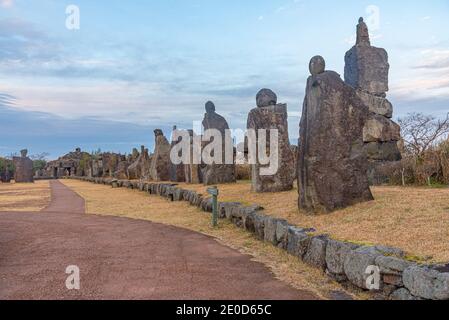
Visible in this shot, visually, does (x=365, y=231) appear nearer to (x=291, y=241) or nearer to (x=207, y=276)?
(x=291, y=241)

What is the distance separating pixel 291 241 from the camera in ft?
25.0

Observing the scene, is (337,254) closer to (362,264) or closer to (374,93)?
(362,264)

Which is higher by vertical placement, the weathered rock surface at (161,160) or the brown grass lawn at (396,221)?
the weathered rock surface at (161,160)

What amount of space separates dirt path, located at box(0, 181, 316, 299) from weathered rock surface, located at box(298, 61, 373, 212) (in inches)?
81.6

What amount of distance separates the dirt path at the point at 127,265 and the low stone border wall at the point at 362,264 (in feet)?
2.12

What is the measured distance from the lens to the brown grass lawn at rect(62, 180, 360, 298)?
6098 millimetres

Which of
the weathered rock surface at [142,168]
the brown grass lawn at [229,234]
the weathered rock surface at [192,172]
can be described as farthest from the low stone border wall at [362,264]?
the weathered rock surface at [142,168]

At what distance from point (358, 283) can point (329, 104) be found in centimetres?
436

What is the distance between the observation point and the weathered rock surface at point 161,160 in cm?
2627

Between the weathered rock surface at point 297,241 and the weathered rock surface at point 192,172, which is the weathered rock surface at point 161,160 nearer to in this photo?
the weathered rock surface at point 192,172

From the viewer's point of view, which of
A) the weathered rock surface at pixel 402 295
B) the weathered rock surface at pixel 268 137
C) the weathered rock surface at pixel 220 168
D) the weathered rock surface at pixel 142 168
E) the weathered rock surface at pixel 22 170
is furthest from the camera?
the weathered rock surface at pixel 22 170

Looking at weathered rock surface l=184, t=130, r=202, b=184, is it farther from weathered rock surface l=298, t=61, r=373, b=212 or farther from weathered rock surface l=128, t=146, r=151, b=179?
weathered rock surface l=298, t=61, r=373, b=212
